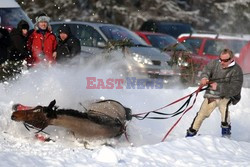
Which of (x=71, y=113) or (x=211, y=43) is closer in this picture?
(x=71, y=113)

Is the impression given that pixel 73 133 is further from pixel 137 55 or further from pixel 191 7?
pixel 191 7

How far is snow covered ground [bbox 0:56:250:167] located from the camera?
661 cm

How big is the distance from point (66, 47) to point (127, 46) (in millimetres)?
2829

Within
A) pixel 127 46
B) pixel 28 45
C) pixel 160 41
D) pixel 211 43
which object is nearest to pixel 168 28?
pixel 211 43

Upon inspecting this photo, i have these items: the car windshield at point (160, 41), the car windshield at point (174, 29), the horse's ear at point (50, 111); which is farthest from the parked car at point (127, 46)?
the car windshield at point (174, 29)

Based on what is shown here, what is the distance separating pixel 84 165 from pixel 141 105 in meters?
5.53

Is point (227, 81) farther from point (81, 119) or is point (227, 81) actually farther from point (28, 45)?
point (28, 45)

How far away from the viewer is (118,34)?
14617 millimetres

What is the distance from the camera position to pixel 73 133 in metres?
7.51

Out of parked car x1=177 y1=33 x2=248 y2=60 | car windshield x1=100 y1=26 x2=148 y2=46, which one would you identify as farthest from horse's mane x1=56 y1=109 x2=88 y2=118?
parked car x1=177 y1=33 x2=248 y2=60

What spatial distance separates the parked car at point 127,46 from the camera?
44.5ft

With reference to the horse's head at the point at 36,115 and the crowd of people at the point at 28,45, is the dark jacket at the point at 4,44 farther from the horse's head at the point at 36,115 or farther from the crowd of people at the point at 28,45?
the horse's head at the point at 36,115

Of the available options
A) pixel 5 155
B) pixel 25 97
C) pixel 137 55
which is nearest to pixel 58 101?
pixel 25 97

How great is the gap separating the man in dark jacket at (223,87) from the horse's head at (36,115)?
111 inches
